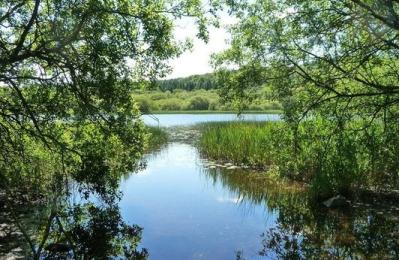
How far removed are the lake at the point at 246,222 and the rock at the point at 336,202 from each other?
0.89 ft

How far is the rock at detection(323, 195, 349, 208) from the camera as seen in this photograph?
33.3 feet

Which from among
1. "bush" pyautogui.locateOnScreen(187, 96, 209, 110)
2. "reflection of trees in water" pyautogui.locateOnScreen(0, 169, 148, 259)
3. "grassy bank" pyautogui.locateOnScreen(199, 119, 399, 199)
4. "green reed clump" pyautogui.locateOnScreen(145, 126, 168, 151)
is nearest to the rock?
"grassy bank" pyautogui.locateOnScreen(199, 119, 399, 199)

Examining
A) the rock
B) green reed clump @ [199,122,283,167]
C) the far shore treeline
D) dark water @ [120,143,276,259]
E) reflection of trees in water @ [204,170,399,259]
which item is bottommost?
dark water @ [120,143,276,259]

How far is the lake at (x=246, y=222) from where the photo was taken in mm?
7496

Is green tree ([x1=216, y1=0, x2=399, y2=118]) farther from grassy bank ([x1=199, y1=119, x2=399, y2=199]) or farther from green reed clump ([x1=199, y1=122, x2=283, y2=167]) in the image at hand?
green reed clump ([x1=199, y1=122, x2=283, y2=167])

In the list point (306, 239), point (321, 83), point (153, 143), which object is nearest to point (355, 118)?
point (321, 83)

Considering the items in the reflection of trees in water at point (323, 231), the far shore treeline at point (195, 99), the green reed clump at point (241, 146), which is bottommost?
the reflection of trees in water at point (323, 231)

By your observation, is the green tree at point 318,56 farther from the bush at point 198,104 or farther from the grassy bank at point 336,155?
the bush at point 198,104

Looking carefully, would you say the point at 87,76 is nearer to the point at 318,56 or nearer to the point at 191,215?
the point at 318,56

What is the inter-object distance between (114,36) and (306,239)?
501 centimetres

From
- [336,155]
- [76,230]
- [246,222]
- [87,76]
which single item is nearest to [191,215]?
[246,222]

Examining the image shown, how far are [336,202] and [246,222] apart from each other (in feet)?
7.97

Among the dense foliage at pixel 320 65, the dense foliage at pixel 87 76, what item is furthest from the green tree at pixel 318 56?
the dense foliage at pixel 87 76

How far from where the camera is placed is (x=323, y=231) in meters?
8.41
